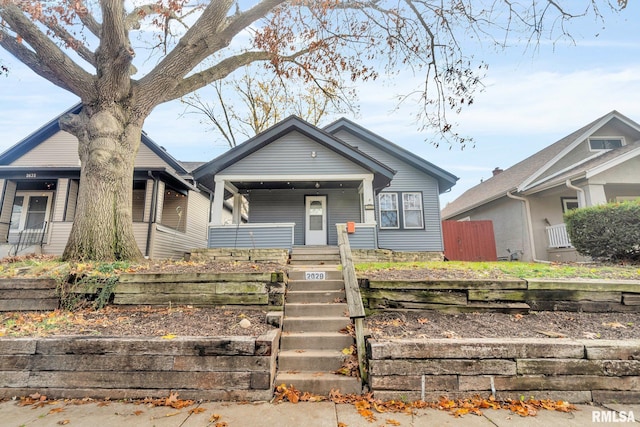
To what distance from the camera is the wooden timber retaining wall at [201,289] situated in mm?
4305

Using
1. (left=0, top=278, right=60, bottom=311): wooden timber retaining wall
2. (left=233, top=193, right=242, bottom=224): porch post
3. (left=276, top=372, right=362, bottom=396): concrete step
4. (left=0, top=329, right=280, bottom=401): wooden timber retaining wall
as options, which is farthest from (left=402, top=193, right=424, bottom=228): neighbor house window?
(left=0, top=278, right=60, bottom=311): wooden timber retaining wall

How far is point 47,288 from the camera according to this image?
4.35m

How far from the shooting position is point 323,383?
313cm

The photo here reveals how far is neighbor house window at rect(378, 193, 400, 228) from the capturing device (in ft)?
40.6

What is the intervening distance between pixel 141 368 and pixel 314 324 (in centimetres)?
197

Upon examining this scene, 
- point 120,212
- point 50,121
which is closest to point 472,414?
point 120,212

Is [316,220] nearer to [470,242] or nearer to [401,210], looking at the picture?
[401,210]

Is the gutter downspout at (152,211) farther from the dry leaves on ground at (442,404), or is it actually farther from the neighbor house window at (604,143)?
the neighbor house window at (604,143)

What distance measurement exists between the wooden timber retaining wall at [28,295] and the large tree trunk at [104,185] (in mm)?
1188

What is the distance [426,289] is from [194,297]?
3.26 metres

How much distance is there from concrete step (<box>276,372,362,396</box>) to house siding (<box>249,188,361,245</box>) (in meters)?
8.69

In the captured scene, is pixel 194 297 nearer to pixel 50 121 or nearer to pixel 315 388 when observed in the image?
pixel 315 388

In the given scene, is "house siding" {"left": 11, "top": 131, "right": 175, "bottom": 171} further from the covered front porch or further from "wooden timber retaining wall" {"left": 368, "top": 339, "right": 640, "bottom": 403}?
"wooden timber retaining wall" {"left": 368, "top": 339, "right": 640, "bottom": 403}

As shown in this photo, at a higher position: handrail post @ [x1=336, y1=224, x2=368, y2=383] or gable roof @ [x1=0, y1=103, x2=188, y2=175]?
gable roof @ [x1=0, y1=103, x2=188, y2=175]
